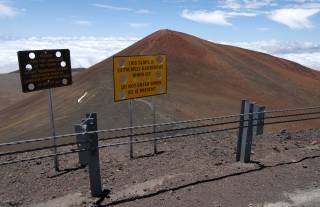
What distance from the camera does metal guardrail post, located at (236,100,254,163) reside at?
899 cm

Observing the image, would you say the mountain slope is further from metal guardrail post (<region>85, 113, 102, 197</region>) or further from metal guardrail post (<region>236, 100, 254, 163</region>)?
metal guardrail post (<region>85, 113, 102, 197</region>)

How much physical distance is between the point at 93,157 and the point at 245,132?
389cm

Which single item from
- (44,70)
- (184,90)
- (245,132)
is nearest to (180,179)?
(245,132)

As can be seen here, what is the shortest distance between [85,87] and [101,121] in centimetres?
830

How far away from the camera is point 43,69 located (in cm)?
969

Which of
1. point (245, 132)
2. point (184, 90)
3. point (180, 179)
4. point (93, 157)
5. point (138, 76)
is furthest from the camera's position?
point (184, 90)

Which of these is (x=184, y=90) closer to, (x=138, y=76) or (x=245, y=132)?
(x=138, y=76)

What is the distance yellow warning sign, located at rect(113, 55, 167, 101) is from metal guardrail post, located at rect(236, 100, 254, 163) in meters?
2.66

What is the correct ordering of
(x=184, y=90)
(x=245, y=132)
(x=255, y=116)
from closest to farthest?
1. (x=245, y=132)
2. (x=255, y=116)
3. (x=184, y=90)

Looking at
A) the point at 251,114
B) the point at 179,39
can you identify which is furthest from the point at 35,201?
the point at 179,39

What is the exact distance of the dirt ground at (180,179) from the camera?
7.20 meters

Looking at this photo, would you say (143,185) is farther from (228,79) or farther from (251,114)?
(228,79)

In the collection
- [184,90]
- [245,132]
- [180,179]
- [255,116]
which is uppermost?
[255,116]

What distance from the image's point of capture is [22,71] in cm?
918
